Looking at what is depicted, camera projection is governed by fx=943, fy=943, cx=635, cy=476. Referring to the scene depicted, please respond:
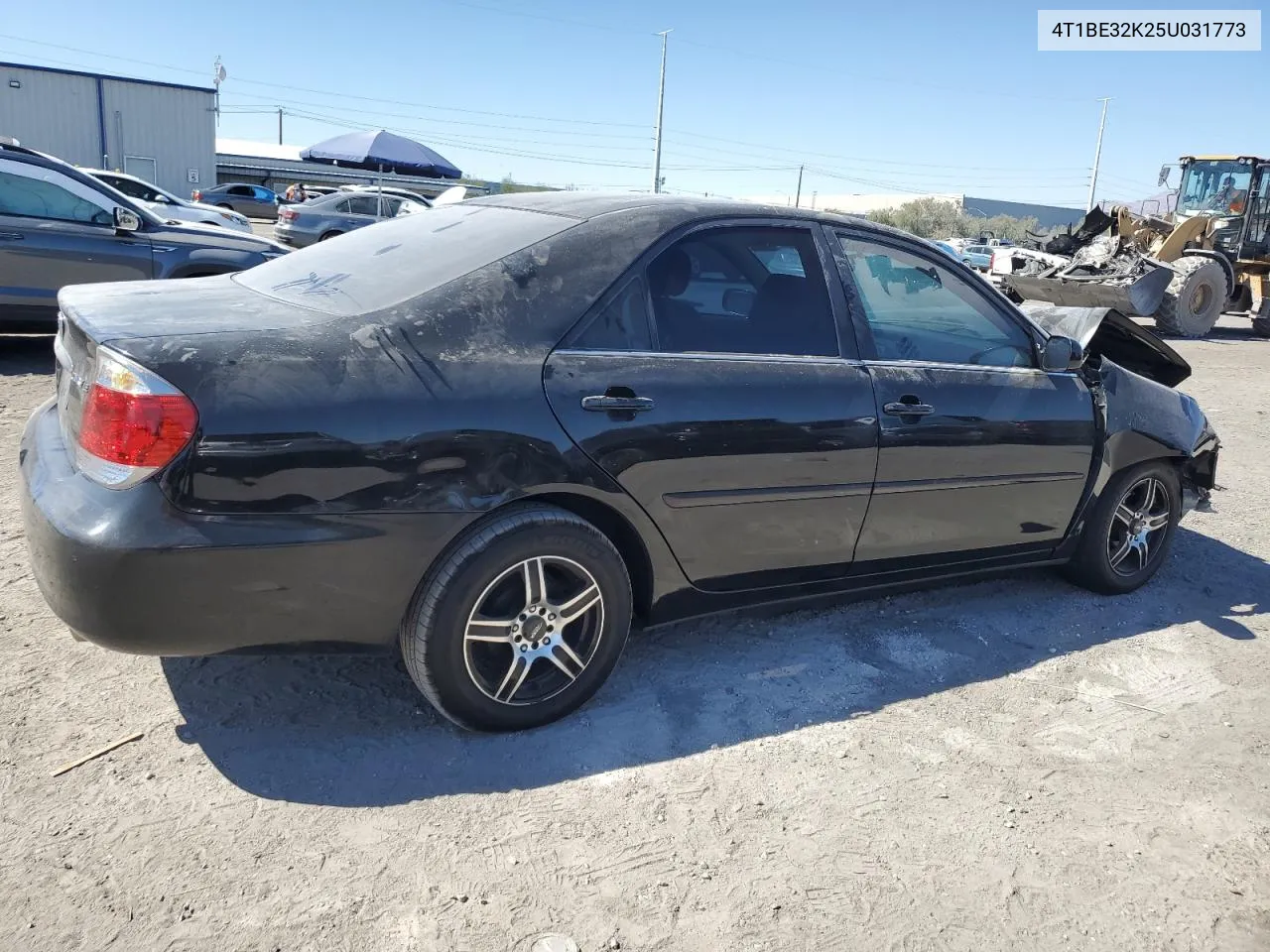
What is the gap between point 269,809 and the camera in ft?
8.05

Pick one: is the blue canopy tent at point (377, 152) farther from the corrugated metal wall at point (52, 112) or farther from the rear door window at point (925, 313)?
the rear door window at point (925, 313)

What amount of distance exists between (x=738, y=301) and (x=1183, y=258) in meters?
16.5

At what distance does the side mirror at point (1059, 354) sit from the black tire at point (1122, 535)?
2.21 ft

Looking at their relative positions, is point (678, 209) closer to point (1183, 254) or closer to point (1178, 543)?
point (1178, 543)

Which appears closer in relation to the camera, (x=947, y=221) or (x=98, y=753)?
(x=98, y=753)

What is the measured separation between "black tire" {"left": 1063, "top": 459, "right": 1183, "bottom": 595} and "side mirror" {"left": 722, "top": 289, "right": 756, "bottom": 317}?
6.46 ft

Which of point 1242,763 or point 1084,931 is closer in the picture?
point 1084,931

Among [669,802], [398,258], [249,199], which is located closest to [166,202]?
[398,258]

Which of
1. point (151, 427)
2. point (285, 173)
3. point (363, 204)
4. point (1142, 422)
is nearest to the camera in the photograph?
point (151, 427)

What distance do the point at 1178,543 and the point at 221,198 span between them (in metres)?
33.1

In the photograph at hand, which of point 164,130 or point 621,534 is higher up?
point 164,130

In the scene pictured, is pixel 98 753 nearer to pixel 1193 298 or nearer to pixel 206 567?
pixel 206 567

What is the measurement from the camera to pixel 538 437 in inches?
105

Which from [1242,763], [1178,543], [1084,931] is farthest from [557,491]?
[1178,543]
